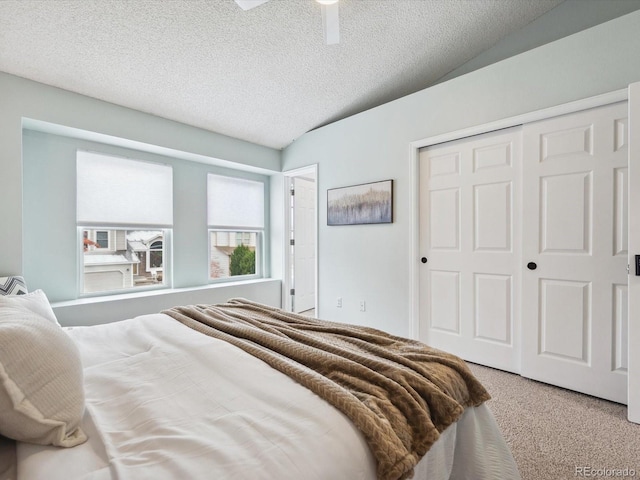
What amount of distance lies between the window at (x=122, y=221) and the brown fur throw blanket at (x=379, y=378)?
7.32ft

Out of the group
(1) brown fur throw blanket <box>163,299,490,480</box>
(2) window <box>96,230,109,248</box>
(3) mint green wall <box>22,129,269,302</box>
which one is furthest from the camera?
(2) window <box>96,230,109,248</box>

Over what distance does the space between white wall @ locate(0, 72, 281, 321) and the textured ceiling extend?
0.12 m

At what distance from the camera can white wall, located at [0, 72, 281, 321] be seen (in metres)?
2.42

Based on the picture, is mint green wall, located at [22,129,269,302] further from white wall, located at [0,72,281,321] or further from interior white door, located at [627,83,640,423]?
interior white door, located at [627,83,640,423]

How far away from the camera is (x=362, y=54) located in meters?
2.87

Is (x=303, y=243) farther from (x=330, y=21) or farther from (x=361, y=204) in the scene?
(x=330, y=21)

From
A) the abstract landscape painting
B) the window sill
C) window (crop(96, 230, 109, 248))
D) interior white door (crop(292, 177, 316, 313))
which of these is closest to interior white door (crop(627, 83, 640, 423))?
the abstract landscape painting

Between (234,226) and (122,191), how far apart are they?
→ 1.40 m

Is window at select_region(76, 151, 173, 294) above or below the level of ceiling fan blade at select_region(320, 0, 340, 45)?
below

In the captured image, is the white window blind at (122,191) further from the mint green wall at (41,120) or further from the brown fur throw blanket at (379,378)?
the brown fur throw blanket at (379,378)

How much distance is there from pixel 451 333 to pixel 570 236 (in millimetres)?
1254

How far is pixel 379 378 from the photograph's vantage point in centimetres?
104
